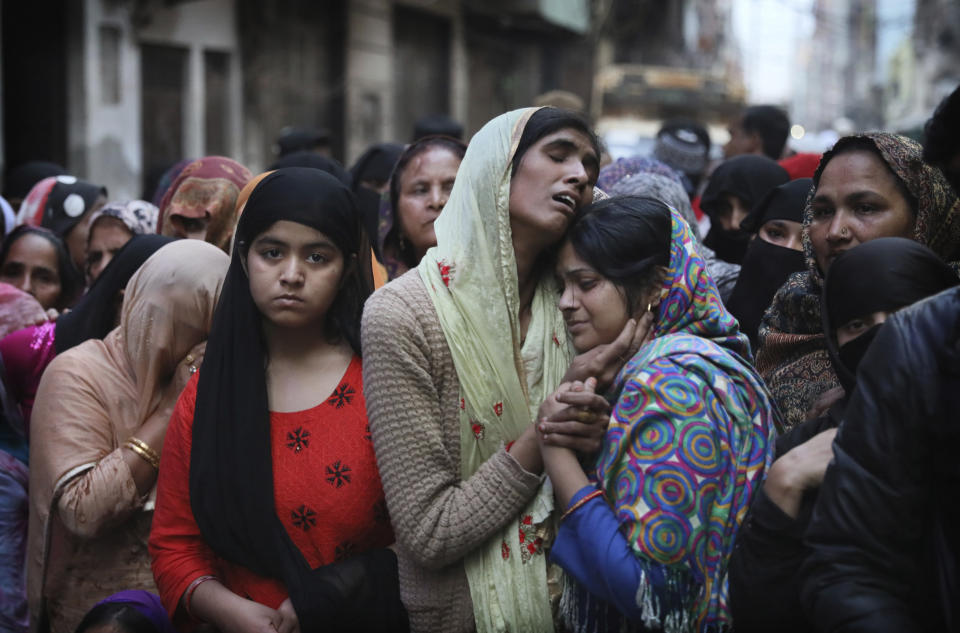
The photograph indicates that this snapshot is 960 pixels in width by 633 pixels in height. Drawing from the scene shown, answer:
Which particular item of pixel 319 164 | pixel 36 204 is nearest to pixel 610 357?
pixel 319 164

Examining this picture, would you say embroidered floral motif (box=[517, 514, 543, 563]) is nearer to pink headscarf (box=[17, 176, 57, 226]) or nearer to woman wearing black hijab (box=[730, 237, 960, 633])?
woman wearing black hijab (box=[730, 237, 960, 633])

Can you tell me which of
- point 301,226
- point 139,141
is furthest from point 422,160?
point 139,141

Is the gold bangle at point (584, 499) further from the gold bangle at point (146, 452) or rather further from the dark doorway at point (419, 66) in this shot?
the dark doorway at point (419, 66)

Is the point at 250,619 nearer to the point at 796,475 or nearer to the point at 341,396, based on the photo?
the point at 341,396

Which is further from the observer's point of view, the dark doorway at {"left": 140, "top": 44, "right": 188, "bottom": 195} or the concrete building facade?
the dark doorway at {"left": 140, "top": 44, "right": 188, "bottom": 195}

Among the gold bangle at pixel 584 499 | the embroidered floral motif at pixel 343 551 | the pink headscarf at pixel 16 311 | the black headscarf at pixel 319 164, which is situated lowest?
the embroidered floral motif at pixel 343 551

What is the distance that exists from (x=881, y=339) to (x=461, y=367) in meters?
0.91

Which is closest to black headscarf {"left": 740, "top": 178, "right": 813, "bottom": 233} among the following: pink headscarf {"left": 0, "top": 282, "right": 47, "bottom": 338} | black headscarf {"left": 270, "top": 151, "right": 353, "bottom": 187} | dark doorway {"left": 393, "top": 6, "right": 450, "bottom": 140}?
black headscarf {"left": 270, "top": 151, "right": 353, "bottom": 187}

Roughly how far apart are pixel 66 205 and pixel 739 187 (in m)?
3.21

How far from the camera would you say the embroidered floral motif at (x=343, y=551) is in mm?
2248

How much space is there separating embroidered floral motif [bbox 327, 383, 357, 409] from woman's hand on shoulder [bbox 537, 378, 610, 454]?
0.59 m

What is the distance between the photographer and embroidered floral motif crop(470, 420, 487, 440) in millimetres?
2129

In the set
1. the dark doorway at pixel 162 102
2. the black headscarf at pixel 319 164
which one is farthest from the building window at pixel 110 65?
the black headscarf at pixel 319 164

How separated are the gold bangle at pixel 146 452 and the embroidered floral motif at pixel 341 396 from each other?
23.3 inches
